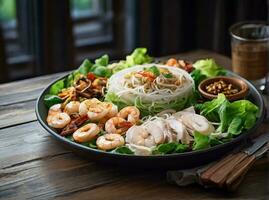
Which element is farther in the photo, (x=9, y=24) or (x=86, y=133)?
(x=9, y=24)

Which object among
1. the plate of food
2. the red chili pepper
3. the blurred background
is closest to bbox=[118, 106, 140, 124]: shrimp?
the plate of food

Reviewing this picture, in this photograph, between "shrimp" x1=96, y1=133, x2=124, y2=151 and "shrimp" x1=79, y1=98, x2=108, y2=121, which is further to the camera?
"shrimp" x1=79, y1=98, x2=108, y2=121

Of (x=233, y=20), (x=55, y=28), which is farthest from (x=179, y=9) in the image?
(x=55, y=28)

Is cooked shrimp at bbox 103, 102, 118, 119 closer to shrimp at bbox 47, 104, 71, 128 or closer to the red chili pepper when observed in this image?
shrimp at bbox 47, 104, 71, 128

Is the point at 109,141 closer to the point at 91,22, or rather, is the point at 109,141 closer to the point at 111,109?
the point at 111,109

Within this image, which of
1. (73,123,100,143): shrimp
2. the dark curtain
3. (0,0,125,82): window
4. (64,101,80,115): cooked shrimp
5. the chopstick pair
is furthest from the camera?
the dark curtain

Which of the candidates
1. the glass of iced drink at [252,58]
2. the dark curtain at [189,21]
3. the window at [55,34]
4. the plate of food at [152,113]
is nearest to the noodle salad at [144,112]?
the plate of food at [152,113]

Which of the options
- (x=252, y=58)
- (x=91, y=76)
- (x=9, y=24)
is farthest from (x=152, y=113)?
(x=9, y=24)

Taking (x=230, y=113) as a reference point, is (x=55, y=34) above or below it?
below
